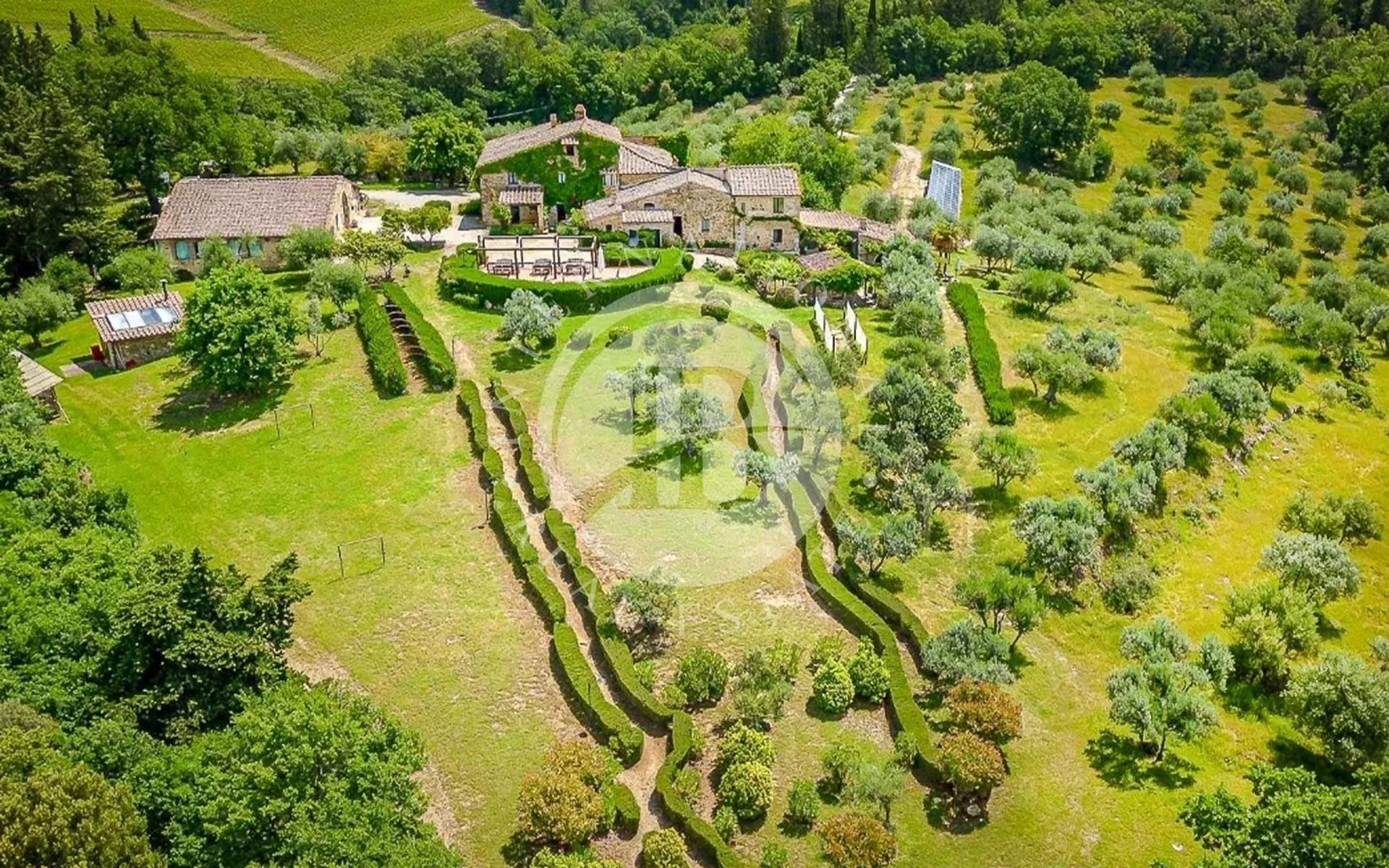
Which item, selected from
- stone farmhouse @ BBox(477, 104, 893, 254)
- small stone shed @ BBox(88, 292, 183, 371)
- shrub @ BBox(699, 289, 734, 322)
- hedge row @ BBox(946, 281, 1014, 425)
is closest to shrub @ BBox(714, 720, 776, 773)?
hedge row @ BBox(946, 281, 1014, 425)

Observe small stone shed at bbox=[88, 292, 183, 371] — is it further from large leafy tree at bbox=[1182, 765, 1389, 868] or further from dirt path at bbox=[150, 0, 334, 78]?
dirt path at bbox=[150, 0, 334, 78]

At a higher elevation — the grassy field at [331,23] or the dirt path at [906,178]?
the grassy field at [331,23]

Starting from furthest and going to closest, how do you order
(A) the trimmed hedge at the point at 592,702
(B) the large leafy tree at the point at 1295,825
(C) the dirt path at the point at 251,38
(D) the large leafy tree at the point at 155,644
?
1. (C) the dirt path at the point at 251,38
2. (A) the trimmed hedge at the point at 592,702
3. (D) the large leafy tree at the point at 155,644
4. (B) the large leafy tree at the point at 1295,825

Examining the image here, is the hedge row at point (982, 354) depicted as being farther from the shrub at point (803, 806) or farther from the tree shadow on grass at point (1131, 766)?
the shrub at point (803, 806)

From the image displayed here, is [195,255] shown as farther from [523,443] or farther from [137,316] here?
[523,443]

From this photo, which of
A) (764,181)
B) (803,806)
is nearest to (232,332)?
(803,806)

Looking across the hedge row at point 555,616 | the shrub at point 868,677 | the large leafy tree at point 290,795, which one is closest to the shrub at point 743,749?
the hedge row at point 555,616

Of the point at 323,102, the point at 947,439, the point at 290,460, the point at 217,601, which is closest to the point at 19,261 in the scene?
the point at 290,460

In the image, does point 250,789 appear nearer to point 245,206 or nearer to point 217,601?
point 217,601
